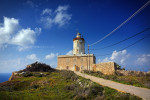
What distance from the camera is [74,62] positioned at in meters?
31.2

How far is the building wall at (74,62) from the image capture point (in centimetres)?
3008

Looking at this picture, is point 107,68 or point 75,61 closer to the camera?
point 107,68

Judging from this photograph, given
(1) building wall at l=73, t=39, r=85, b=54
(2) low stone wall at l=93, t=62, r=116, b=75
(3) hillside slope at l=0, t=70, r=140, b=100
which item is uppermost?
(1) building wall at l=73, t=39, r=85, b=54

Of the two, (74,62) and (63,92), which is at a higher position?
(74,62)

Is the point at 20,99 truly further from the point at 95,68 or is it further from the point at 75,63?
the point at 75,63

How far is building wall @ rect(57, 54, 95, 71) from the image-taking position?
98.7 ft

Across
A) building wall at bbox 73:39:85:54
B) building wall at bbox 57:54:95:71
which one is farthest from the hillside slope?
building wall at bbox 73:39:85:54

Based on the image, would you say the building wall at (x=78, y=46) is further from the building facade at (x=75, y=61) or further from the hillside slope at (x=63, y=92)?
the hillside slope at (x=63, y=92)

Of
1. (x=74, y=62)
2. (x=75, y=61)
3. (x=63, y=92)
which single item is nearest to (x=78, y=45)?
(x=75, y=61)

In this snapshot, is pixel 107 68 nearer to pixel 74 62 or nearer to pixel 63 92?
pixel 74 62

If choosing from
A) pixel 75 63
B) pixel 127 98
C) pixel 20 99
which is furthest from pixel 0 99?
pixel 75 63

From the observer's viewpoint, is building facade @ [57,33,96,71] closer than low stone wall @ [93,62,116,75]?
No

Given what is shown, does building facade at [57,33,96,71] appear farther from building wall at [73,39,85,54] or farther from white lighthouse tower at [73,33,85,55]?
white lighthouse tower at [73,33,85,55]

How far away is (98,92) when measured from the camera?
243 inches
